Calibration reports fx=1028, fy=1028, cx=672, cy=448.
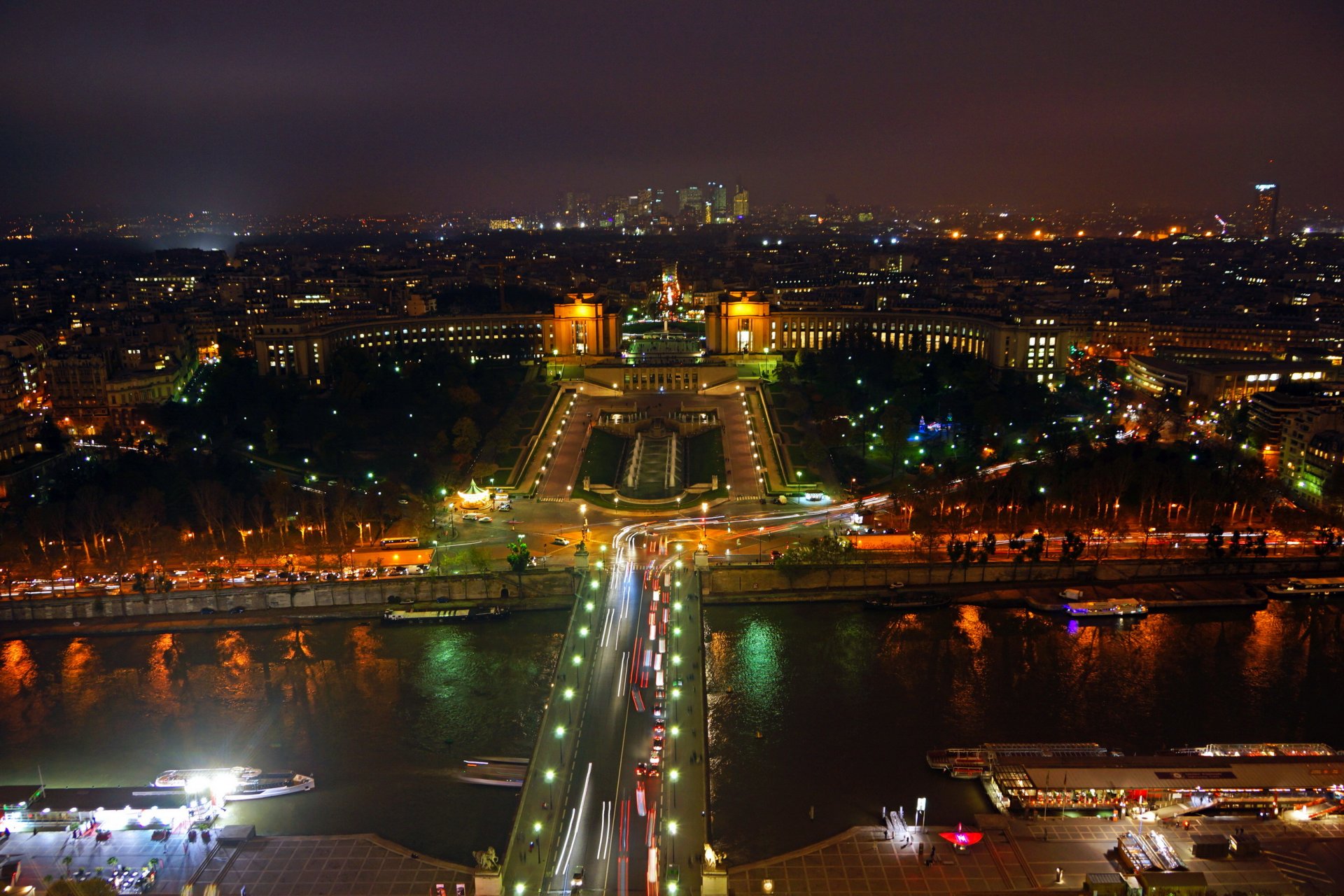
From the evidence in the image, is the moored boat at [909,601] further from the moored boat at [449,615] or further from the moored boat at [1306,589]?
the moored boat at [449,615]

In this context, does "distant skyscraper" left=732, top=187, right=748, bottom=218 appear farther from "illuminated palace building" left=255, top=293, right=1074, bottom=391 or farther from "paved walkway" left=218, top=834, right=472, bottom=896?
"paved walkway" left=218, top=834, right=472, bottom=896

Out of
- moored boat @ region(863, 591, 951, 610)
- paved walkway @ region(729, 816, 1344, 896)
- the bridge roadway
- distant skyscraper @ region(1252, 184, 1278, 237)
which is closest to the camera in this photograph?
paved walkway @ region(729, 816, 1344, 896)

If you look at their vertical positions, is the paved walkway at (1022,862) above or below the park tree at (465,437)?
below

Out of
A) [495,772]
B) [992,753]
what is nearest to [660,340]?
[495,772]

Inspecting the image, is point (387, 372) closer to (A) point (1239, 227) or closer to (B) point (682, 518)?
(B) point (682, 518)

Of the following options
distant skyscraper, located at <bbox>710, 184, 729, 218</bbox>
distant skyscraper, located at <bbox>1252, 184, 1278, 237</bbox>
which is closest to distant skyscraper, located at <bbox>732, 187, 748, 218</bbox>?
distant skyscraper, located at <bbox>710, 184, 729, 218</bbox>

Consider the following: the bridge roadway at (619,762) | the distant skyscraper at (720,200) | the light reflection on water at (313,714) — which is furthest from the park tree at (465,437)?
the distant skyscraper at (720,200)
